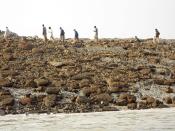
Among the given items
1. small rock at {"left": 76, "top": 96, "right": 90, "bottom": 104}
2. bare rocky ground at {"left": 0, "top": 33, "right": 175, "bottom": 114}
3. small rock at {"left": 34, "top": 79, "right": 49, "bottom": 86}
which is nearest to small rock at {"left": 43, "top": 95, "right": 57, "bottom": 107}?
bare rocky ground at {"left": 0, "top": 33, "right": 175, "bottom": 114}

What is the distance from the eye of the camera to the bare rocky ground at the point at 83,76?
1259 inches

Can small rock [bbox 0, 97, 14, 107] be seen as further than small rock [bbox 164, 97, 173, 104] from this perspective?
No

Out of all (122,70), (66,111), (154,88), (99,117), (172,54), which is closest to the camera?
(99,117)

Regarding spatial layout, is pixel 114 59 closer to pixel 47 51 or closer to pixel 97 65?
pixel 97 65

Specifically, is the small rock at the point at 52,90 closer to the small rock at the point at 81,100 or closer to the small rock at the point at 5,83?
the small rock at the point at 81,100

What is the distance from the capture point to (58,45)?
4856cm

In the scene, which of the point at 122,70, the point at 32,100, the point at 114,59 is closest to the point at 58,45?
the point at 114,59

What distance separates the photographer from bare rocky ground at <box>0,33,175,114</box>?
32.0m

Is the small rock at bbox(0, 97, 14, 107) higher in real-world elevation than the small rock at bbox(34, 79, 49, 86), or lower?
lower

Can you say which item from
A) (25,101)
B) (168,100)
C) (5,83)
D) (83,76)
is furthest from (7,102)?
(168,100)

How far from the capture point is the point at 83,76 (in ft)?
124

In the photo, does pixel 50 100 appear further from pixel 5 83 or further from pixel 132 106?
pixel 132 106

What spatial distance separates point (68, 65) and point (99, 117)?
15.3 m

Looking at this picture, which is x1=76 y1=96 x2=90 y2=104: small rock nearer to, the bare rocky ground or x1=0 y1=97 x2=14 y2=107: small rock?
the bare rocky ground
